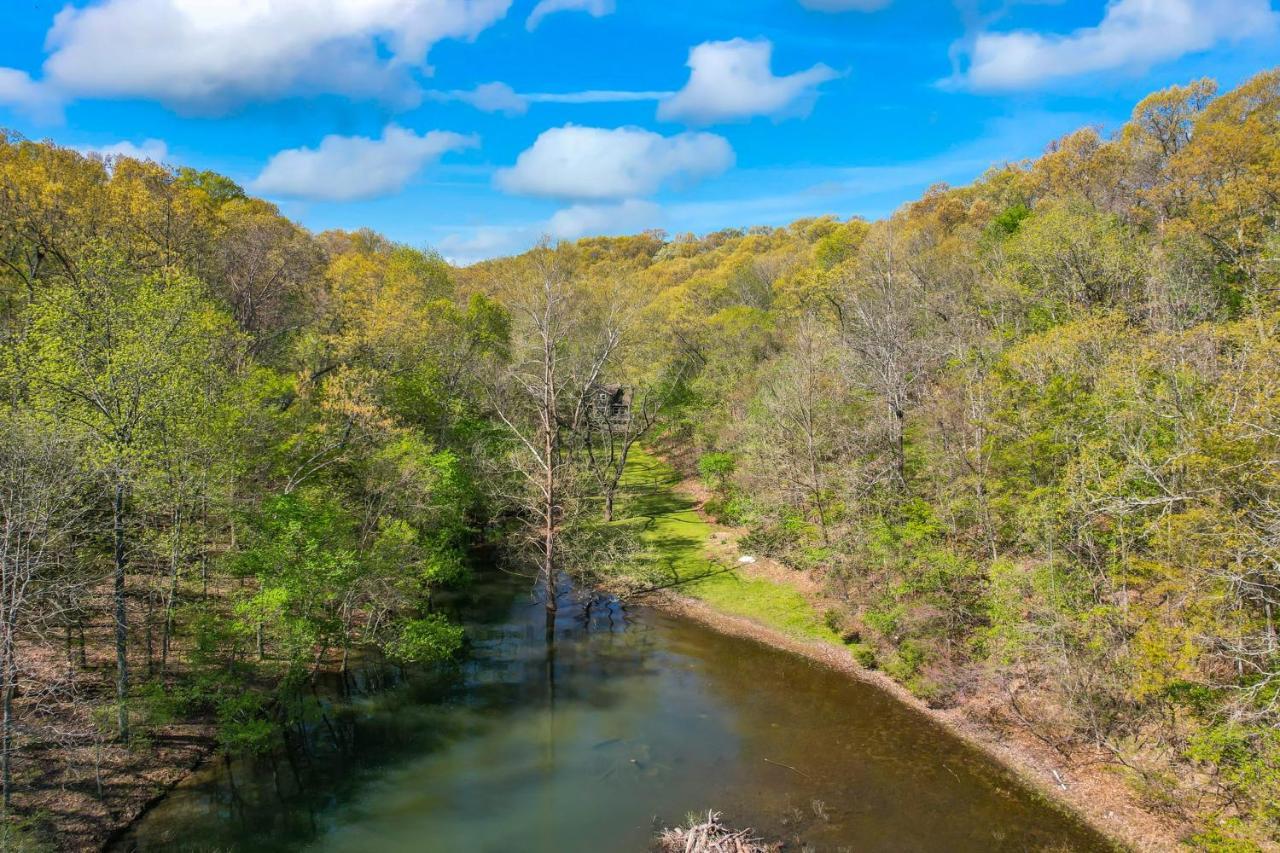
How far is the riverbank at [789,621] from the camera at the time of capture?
17.7m

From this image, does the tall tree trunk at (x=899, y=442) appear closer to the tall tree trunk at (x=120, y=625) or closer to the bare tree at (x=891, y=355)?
the bare tree at (x=891, y=355)

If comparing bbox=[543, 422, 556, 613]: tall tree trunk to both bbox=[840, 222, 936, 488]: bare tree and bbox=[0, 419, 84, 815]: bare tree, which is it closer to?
bbox=[840, 222, 936, 488]: bare tree

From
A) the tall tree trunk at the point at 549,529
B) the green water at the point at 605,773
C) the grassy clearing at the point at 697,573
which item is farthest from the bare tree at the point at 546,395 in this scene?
the green water at the point at 605,773

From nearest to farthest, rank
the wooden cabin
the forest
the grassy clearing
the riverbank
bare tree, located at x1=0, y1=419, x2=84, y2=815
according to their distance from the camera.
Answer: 1. bare tree, located at x1=0, y1=419, x2=84, y2=815
2. the forest
3. the riverbank
4. the grassy clearing
5. the wooden cabin

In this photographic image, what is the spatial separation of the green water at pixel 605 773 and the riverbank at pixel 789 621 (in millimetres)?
761

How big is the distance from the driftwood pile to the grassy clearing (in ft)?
42.4

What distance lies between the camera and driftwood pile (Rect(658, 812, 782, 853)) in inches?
637

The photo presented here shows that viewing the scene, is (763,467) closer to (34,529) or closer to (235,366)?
(235,366)

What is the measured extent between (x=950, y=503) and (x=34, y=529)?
26.0 metres

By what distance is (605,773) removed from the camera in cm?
2014

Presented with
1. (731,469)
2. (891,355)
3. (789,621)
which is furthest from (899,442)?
(731,469)

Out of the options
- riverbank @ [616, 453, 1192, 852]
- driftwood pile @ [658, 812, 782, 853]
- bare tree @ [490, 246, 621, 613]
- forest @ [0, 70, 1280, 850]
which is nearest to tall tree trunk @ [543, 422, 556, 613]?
bare tree @ [490, 246, 621, 613]

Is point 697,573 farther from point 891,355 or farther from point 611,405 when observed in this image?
point 611,405

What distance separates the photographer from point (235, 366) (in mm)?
29875
